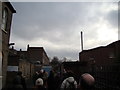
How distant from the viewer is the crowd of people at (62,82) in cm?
339

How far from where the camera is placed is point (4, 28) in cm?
1889

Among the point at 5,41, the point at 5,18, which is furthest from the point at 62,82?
the point at 5,18

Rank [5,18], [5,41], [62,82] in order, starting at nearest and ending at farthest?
[62,82]
[5,41]
[5,18]

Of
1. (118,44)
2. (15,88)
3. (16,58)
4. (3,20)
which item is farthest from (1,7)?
(118,44)

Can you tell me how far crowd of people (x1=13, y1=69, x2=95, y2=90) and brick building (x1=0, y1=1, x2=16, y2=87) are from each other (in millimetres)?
6921

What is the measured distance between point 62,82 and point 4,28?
1282cm

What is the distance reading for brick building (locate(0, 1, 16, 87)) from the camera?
1778cm

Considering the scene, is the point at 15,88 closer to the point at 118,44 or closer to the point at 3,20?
the point at 3,20

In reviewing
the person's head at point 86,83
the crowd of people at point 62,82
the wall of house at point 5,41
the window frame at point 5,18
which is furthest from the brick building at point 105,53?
the person's head at point 86,83

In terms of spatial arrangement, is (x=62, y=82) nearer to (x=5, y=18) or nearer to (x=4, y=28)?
(x=4, y=28)

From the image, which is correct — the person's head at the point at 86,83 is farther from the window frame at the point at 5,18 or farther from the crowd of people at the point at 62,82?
the window frame at the point at 5,18

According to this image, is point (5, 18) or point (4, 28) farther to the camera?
point (5, 18)

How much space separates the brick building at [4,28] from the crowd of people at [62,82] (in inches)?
272

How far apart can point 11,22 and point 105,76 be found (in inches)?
497
